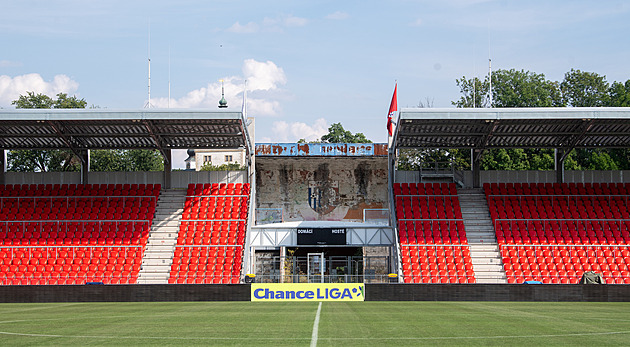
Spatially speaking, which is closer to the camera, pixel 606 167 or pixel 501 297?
pixel 501 297

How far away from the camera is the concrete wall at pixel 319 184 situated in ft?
171

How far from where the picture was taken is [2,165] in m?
45.3

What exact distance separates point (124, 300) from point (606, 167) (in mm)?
47916

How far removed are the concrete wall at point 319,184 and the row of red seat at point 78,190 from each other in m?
9.97

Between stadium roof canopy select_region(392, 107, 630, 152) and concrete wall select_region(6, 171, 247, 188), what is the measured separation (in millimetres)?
11067

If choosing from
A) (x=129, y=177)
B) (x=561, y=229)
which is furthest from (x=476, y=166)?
(x=129, y=177)

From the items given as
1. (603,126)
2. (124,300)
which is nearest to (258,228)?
(124,300)

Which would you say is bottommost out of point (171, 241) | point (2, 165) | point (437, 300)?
point (437, 300)

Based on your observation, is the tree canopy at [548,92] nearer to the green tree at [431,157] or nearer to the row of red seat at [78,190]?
the green tree at [431,157]

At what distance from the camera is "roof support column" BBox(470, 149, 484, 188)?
4437 cm

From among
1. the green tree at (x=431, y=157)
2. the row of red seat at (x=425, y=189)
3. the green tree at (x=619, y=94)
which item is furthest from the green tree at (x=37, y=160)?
the green tree at (x=619, y=94)

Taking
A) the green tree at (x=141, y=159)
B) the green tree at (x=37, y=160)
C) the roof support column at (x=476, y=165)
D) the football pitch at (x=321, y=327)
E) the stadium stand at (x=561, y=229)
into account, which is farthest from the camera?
the green tree at (x=141, y=159)

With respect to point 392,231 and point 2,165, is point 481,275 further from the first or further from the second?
point 2,165

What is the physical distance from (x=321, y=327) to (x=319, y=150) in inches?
1366
